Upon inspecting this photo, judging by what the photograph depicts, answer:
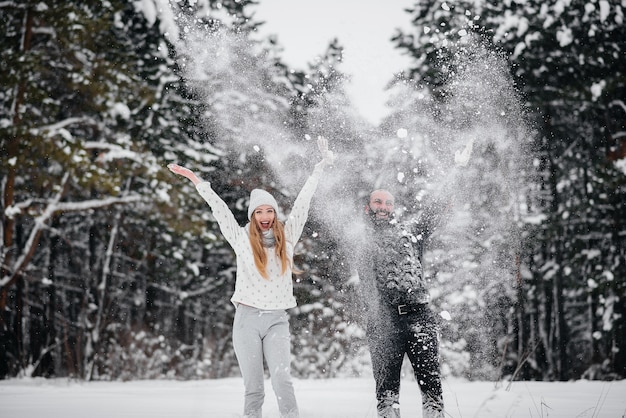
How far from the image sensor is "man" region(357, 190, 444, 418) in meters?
4.16

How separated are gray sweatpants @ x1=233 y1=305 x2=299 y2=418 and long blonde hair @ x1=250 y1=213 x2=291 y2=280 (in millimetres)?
290

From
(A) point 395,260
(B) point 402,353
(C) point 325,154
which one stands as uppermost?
(C) point 325,154

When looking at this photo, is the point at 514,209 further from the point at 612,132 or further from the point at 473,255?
the point at 612,132

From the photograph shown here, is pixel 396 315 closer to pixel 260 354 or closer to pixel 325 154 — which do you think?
pixel 260 354

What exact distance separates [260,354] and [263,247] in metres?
0.70

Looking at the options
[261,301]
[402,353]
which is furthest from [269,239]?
[402,353]

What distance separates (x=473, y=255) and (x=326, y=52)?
5077 millimetres

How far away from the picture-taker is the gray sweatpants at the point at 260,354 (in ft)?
12.5

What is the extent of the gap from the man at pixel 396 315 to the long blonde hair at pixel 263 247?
757 mm

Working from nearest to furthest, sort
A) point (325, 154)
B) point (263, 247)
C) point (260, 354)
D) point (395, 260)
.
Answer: point (260, 354) < point (263, 247) < point (395, 260) < point (325, 154)

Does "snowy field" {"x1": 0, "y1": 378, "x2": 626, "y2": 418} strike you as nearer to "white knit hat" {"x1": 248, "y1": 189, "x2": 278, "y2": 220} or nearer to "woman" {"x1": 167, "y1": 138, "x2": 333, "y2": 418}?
"woman" {"x1": 167, "y1": 138, "x2": 333, "y2": 418}

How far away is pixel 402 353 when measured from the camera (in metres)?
4.23

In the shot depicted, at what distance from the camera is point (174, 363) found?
620 inches

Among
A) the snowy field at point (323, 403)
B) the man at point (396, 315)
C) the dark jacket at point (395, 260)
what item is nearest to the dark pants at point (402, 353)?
the man at point (396, 315)
